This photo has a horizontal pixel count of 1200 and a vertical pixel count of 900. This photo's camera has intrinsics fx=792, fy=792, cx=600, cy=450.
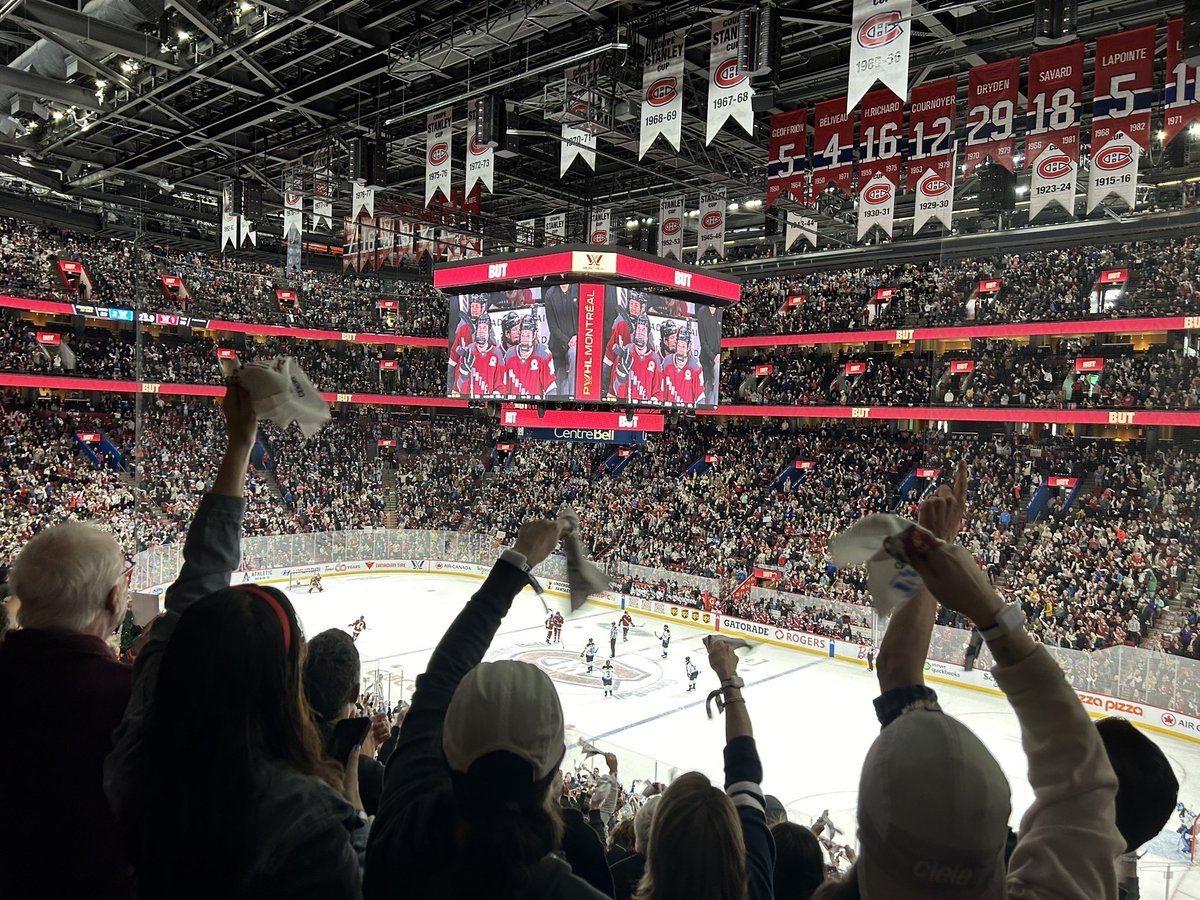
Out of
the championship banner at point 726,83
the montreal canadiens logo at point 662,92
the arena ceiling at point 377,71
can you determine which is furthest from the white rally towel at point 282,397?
the montreal canadiens logo at point 662,92

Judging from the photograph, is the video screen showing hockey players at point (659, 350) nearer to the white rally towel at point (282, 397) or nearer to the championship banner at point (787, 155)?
the championship banner at point (787, 155)

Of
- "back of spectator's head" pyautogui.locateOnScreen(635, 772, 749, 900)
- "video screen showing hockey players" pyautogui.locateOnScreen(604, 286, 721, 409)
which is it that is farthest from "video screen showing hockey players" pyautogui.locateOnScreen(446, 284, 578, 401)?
"back of spectator's head" pyautogui.locateOnScreen(635, 772, 749, 900)

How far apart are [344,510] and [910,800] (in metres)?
36.0

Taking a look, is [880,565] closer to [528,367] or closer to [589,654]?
[589,654]

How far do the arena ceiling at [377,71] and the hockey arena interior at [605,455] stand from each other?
0.15 m

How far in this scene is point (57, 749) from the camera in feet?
6.62

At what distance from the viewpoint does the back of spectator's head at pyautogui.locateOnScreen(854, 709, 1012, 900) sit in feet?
4.42

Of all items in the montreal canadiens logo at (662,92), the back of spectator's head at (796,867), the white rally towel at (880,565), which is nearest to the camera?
the white rally towel at (880,565)

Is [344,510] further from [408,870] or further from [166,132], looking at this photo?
[408,870]

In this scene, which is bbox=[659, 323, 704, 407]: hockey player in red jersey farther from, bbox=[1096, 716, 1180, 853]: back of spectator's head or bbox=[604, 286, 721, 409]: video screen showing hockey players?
bbox=[1096, 716, 1180, 853]: back of spectator's head

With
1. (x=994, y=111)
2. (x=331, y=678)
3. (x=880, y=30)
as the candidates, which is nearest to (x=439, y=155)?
(x=880, y=30)

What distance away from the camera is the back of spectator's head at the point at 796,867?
2.78m

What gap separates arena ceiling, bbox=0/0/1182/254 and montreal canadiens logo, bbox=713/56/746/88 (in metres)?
1.08

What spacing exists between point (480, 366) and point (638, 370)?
15.8ft
